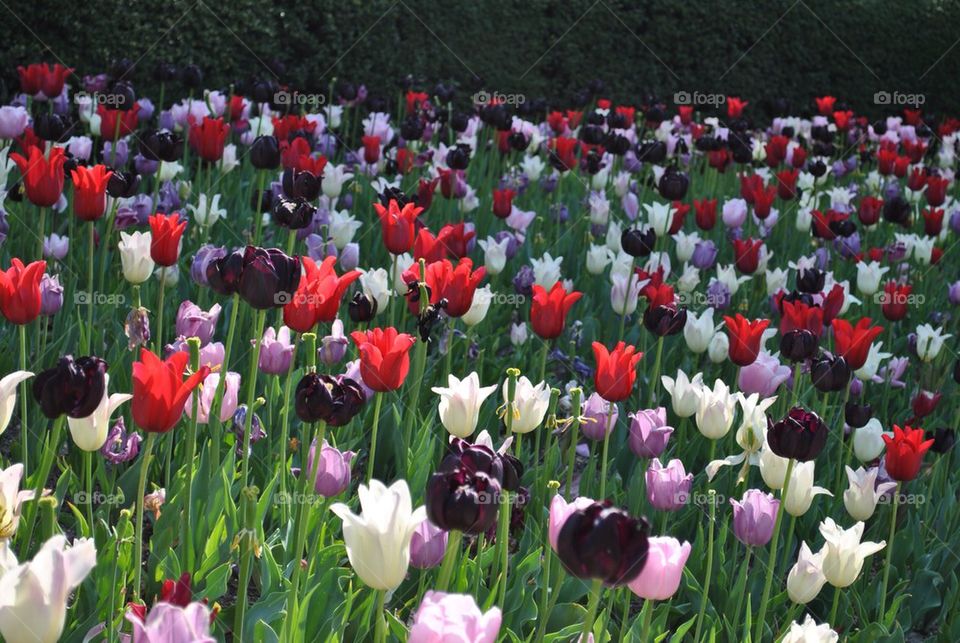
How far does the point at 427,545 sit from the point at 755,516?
800mm

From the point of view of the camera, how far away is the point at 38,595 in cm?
121

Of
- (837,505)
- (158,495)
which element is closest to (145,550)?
(158,495)

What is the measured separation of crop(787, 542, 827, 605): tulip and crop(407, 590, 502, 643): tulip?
110cm

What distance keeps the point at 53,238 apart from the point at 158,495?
162 centimetres

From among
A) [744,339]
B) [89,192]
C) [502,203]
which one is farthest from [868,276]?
[89,192]

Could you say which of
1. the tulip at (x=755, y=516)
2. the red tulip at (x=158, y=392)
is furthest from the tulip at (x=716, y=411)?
the red tulip at (x=158, y=392)

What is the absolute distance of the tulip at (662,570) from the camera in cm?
165

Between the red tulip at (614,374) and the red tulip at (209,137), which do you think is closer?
the red tulip at (614,374)

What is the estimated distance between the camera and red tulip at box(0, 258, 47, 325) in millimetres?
2111

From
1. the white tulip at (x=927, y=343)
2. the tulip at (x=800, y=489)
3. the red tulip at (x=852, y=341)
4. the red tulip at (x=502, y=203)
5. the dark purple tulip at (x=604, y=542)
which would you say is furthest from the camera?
the red tulip at (x=502, y=203)

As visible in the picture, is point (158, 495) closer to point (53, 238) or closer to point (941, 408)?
point (53, 238)

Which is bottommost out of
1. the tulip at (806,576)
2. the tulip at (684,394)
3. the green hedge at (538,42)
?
the tulip at (806,576)

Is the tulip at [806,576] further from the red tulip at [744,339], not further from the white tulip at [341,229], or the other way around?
the white tulip at [341,229]

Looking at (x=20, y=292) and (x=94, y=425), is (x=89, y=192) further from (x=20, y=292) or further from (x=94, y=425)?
(x=94, y=425)
